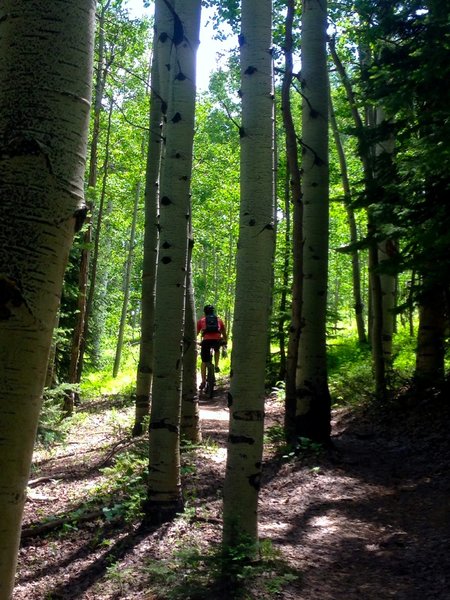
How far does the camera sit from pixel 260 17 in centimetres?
391

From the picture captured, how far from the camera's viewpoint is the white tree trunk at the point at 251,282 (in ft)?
12.5

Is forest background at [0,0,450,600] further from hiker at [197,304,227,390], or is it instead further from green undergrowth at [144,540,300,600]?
green undergrowth at [144,540,300,600]

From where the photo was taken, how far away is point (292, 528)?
16.0 ft

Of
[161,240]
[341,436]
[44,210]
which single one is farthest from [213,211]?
[44,210]

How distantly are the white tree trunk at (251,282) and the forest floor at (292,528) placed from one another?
22.2 inches

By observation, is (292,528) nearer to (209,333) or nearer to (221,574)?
(221,574)

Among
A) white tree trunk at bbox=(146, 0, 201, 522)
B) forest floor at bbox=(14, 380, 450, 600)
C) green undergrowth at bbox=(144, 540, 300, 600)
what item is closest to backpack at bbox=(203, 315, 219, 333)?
forest floor at bbox=(14, 380, 450, 600)

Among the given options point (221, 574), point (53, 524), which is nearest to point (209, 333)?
point (53, 524)

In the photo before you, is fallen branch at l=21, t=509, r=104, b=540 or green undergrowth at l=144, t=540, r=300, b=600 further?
fallen branch at l=21, t=509, r=104, b=540

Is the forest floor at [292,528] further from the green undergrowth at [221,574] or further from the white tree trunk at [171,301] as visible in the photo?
the white tree trunk at [171,301]

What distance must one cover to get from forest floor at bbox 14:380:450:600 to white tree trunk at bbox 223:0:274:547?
563 mm

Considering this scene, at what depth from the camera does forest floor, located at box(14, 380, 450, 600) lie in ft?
12.4

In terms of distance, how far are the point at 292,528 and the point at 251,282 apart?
2.48 meters

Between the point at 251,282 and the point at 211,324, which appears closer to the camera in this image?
the point at 251,282
